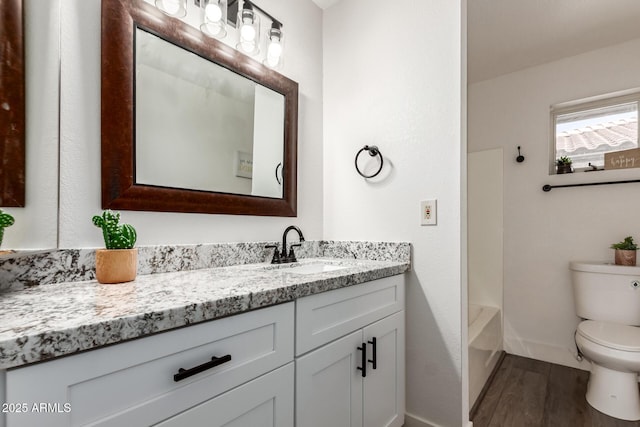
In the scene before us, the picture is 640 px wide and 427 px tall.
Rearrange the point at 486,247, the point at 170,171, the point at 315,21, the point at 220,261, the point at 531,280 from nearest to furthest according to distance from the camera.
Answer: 1. the point at 170,171
2. the point at 220,261
3. the point at 315,21
4. the point at 531,280
5. the point at 486,247

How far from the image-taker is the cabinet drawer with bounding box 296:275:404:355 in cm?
92

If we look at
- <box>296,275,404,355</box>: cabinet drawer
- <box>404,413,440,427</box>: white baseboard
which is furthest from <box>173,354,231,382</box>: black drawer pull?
<box>404,413,440,427</box>: white baseboard

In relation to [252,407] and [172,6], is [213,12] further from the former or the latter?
[252,407]

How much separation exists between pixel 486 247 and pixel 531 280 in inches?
15.4

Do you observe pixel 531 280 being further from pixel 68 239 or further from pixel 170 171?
pixel 68 239

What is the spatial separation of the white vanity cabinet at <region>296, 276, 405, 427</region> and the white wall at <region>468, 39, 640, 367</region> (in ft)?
5.09

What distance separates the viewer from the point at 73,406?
0.49m

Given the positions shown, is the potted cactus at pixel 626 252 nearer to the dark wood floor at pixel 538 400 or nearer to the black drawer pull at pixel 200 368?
the dark wood floor at pixel 538 400

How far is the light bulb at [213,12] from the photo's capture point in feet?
4.06

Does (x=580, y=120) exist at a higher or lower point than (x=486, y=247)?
higher

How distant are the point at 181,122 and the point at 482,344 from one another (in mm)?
2090

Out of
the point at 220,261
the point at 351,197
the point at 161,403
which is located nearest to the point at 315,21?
the point at 351,197

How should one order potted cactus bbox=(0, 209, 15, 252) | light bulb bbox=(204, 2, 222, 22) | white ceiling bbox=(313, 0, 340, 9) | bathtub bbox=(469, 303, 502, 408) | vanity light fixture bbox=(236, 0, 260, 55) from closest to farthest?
potted cactus bbox=(0, 209, 15, 252) < light bulb bbox=(204, 2, 222, 22) < vanity light fixture bbox=(236, 0, 260, 55) < bathtub bbox=(469, 303, 502, 408) < white ceiling bbox=(313, 0, 340, 9)

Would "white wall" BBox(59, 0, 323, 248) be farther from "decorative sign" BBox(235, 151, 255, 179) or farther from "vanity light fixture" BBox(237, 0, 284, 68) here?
"decorative sign" BBox(235, 151, 255, 179)
